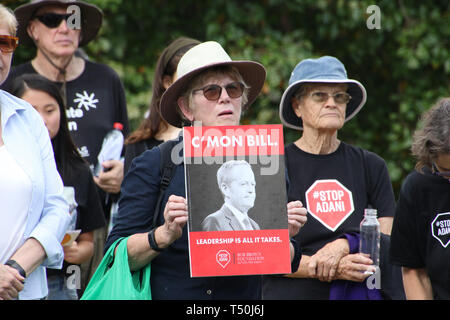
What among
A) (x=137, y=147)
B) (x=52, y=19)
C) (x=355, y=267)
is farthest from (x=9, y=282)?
(x=52, y=19)

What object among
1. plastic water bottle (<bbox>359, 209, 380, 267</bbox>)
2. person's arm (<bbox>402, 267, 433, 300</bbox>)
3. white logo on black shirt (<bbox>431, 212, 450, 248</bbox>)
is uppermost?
white logo on black shirt (<bbox>431, 212, 450, 248</bbox>)

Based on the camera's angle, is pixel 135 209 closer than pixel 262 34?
Yes

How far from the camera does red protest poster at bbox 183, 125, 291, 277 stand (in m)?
2.75

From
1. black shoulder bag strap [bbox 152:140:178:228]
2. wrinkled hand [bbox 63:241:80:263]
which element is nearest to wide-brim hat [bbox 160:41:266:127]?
black shoulder bag strap [bbox 152:140:178:228]

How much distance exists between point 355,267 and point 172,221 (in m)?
1.29

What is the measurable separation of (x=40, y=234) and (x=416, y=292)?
5.46ft

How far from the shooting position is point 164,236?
283 cm

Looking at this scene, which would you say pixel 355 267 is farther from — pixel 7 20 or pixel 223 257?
pixel 7 20

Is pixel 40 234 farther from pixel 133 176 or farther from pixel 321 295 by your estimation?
pixel 321 295

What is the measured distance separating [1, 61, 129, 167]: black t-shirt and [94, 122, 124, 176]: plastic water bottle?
32mm

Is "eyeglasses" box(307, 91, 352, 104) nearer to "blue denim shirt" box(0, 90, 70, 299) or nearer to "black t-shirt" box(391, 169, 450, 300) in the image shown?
"black t-shirt" box(391, 169, 450, 300)

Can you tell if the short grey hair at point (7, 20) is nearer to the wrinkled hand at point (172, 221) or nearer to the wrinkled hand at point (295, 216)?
the wrinkled hand at point (172, 221)

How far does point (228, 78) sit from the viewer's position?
3.16 m
